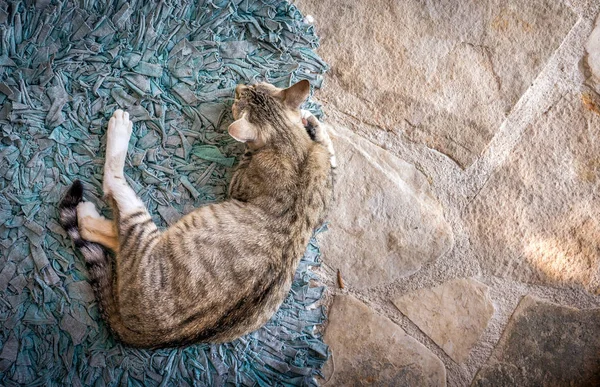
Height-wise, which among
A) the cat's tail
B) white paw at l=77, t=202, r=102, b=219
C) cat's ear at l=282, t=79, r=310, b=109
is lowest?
the cat's tail

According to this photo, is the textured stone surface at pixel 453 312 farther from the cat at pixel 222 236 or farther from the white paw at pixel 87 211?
the white paw at pixel 87 211

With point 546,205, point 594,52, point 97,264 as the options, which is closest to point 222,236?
point 97,264

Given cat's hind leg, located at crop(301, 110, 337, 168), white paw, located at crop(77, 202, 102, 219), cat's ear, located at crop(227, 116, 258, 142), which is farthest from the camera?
cat's hind leg, located at crop(301, 110, 337, 168)

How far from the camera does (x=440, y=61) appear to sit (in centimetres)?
217

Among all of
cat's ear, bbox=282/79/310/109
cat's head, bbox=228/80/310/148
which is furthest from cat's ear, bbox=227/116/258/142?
cat's ear, bbox=282/79/310/109

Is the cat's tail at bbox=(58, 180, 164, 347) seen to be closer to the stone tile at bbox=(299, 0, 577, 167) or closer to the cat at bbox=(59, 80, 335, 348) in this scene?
the cat at bbox=(59, 80, 335, 348)

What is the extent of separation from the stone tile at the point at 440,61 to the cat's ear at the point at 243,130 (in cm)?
44

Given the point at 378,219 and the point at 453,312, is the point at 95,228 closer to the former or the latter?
the point at 378,219

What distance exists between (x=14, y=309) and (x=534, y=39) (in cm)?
240

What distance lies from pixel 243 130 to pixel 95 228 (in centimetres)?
72

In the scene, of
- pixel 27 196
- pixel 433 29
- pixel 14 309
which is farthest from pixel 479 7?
pixel 14 309

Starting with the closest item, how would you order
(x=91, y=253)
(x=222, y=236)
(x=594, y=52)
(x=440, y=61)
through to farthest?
(x=222, y=236)
(x=91, y=253)
(x=594, y=52)
(x=440, y=61)

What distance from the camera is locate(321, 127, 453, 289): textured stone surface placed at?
2.08 m

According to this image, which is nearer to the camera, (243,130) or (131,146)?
(243,130)
